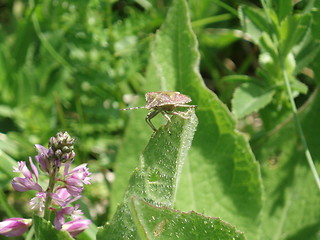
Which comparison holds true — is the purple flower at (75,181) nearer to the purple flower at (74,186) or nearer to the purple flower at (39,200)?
the purple flower at (74,186)

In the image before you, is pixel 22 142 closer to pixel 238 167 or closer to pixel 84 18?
pixel 84 18

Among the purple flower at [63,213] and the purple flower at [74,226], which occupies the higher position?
the purple flower at [63,213]

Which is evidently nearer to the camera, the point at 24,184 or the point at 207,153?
the point at 24,184

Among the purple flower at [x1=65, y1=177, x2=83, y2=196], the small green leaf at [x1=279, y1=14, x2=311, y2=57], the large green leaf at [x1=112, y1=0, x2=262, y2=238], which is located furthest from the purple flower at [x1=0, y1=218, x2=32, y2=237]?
the small green leaf at [x1=279, y1=14, x2=311, y2=57]

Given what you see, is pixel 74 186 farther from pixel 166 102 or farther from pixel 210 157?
pixel 210 157

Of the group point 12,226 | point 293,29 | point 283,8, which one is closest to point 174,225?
point 12,226

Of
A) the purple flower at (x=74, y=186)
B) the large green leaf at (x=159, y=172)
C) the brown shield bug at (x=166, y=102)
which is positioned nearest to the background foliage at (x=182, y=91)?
the large green leaf at (x=159, y=172)

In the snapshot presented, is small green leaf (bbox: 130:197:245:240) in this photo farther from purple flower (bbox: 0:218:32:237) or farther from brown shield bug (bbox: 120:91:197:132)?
purple flower (bbox: 0:218:32:237)
